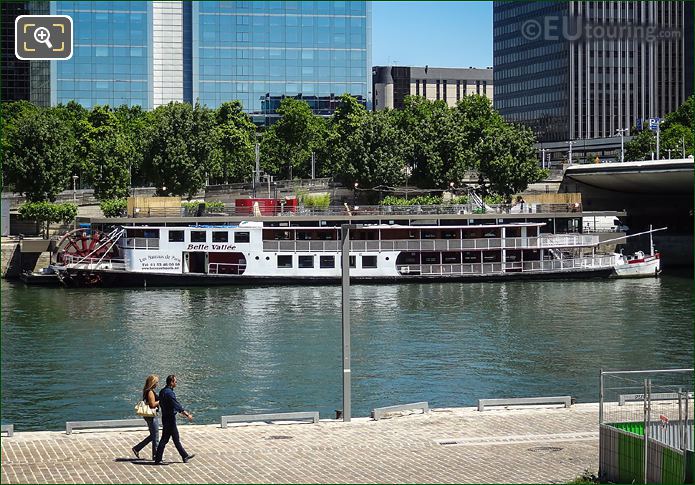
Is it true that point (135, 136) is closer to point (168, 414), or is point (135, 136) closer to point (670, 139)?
point (670, 139)

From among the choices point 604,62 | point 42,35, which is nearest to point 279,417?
point 42,35

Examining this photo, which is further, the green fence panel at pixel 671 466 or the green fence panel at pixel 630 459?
the green fence panel at pixel 630 459

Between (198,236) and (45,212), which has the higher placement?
(45,212)

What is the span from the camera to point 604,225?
94938 millimetres

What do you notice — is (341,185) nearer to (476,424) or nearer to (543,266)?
(543,266)

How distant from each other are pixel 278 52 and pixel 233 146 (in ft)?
106

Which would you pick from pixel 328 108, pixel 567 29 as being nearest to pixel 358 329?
pixel 328 108

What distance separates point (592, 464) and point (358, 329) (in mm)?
30231

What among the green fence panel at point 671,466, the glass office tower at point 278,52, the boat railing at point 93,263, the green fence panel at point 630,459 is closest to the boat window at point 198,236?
the boat railing at point 93,263

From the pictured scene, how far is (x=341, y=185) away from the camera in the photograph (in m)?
104

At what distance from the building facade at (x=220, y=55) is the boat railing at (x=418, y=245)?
6212cm

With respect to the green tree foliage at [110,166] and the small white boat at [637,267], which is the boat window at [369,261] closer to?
the small white boat at [637,267]

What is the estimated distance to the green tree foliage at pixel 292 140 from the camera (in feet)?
364

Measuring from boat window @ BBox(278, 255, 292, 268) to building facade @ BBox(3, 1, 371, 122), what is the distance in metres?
62.4
